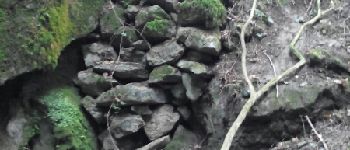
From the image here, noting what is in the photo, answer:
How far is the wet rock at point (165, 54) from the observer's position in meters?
6.01

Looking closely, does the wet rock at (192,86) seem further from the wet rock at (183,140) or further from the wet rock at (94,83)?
the wet rock at (94,83)

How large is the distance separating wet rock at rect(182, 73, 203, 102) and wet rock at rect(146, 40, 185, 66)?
0.33 meters

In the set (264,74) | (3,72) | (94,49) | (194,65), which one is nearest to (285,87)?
(264,74)

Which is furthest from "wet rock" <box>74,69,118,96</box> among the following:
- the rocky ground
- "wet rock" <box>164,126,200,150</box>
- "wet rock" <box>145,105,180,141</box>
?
"wet rock" <box>164,126,200,150</box>

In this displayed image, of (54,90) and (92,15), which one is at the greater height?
(92,15)

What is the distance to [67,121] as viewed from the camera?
548 cm

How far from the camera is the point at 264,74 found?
230 inches

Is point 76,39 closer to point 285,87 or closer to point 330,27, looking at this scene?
point 285,87

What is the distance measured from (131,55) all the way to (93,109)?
1.03m

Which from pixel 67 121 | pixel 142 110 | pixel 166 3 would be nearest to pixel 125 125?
pixel 142 110

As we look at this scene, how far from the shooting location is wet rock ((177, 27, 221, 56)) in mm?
6023

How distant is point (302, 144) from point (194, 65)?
71.5 inches

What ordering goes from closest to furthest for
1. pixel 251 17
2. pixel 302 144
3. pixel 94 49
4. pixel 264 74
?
pixel 302 144 → pixel 264 74 → pixel 94 49 → pixel 251 17

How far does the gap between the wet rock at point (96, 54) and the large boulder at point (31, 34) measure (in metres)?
0.38
